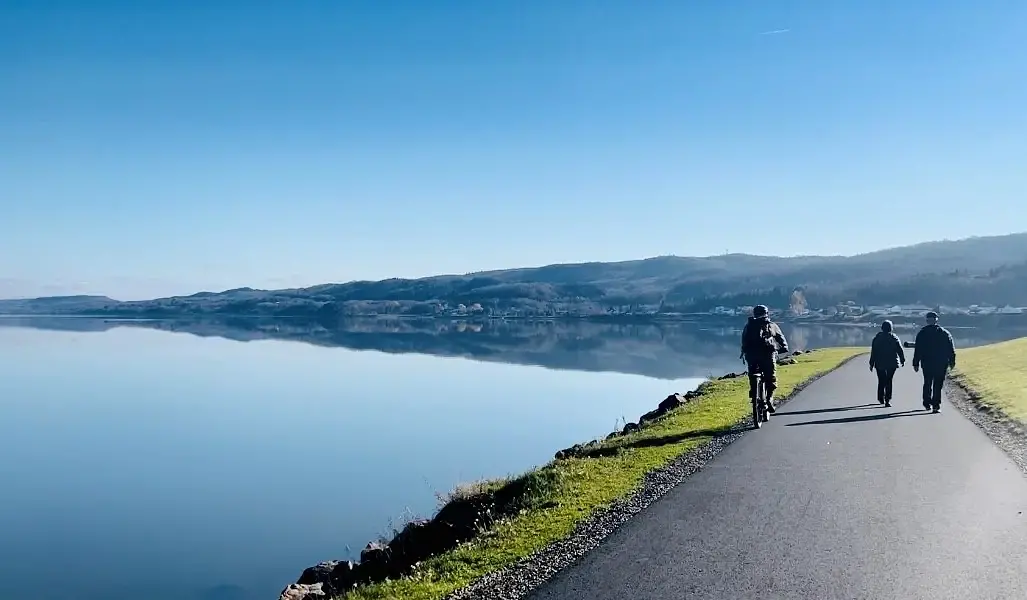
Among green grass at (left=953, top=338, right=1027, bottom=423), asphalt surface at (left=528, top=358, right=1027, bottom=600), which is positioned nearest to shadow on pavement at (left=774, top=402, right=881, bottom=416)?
green grass at (left=953, top=338, right=1027, bottom=423)

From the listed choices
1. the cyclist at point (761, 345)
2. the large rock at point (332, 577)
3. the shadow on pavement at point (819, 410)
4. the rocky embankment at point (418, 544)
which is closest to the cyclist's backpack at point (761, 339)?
the cyclist at point (761, 345)

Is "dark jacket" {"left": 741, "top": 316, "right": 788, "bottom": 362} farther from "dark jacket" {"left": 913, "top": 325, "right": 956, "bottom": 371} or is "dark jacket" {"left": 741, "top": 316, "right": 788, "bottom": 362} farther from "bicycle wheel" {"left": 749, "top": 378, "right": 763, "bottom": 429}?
"dark jacket" {"left": 913, "top": 325, "right": 956, "bottom": 371}

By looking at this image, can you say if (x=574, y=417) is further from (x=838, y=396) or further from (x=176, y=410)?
(x=176, y=410)

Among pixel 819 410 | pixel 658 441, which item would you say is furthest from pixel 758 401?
pixel 819 410

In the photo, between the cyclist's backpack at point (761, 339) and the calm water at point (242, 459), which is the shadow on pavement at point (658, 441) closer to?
the cyclist's backpack at point (761, 339)

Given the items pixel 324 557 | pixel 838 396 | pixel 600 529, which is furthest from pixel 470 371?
pixel 600 529

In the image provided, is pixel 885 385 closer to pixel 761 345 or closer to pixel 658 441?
pixel 761 345

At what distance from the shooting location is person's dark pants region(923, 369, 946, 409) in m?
18.8

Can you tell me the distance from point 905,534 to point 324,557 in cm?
1128

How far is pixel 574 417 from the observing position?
3303 cm

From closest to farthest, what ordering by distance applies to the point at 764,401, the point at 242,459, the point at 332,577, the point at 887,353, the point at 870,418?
the point at 332,577, the point at 764,401, the point at 870,418, the point at 887,353, the point at 242,459

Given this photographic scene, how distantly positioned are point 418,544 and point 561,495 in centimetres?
262

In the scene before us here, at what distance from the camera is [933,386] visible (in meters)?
19.0

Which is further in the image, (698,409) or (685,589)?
(698,409)
